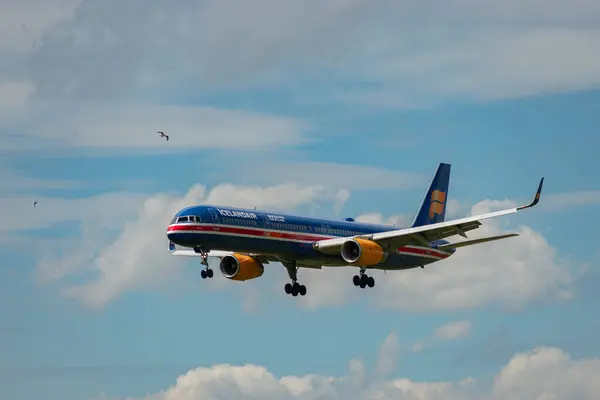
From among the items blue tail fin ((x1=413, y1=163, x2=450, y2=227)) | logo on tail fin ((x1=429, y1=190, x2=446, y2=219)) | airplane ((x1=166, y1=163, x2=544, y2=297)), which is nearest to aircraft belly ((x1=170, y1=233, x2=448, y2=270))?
airplane ((x1=166, y1=163, x2=544, y2=297))

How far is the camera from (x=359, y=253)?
113 meters

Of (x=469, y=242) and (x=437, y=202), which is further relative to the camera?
(x=437, y=202)

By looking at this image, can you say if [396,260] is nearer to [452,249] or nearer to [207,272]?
[452,249]

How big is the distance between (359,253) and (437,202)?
849 inches

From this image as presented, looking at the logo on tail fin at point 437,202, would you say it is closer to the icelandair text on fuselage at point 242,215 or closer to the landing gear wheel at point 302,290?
the landing gear wheel at point 302,290

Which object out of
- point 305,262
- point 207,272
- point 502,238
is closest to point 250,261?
point 305,262

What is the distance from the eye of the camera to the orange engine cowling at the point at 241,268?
391ft

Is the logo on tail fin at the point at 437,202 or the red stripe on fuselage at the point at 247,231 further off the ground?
the logo on tail fin at the point at 437,202

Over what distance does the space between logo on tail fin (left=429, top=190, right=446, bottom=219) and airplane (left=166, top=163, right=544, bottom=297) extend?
6.90m

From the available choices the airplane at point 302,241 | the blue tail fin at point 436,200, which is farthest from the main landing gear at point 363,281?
the blue tail fin at point 436,200

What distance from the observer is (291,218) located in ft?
371

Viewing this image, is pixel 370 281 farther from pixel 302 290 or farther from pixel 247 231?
pixel 247 231

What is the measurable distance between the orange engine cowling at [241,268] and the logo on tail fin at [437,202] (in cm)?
2002

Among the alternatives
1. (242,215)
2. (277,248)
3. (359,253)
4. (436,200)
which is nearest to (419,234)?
(359,253)
